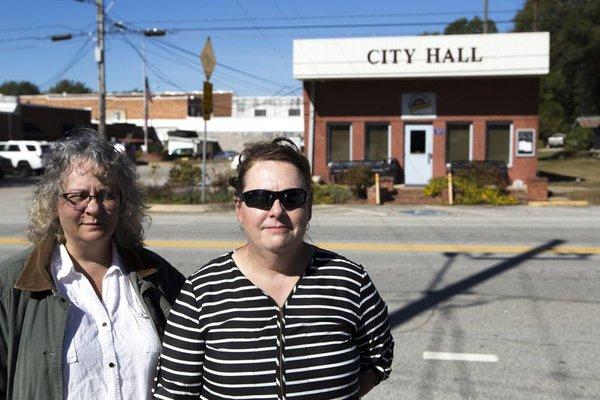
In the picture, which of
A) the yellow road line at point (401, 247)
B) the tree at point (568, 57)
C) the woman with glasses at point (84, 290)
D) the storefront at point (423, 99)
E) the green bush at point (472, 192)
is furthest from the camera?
the tree at point (568, 57)

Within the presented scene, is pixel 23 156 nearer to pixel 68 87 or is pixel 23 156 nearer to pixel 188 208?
pixel 188 208

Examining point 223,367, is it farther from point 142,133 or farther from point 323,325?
point 142,133

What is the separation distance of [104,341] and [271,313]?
0.69 m

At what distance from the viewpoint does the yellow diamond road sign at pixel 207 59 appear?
59.4 feet

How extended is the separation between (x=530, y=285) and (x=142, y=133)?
6420 cm

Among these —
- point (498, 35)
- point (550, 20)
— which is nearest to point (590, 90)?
point (550, 20)

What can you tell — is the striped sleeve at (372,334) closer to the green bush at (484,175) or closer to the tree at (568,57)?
the green bush at (484,175)

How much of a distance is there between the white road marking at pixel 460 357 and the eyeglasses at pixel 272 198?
365cm

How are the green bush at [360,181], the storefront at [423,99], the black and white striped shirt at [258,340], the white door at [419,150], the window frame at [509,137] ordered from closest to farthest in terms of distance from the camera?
the black and white striped shirt at [258,340]
the green bush at [360,181]
the storefront at [423,99]
the window frame at [509,137]
the white door at [419,150]

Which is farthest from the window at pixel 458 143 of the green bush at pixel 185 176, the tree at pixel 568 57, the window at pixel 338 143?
the tree at pixel 568 57

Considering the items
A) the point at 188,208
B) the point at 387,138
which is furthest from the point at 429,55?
the point at 188,208

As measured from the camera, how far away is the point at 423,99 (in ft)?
78.0

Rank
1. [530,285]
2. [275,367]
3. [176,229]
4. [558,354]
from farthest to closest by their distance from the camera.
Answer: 1. [176,229]
2. [530,285]
3. [558,354]
4. [275,367]

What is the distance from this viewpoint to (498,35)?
22.9m
